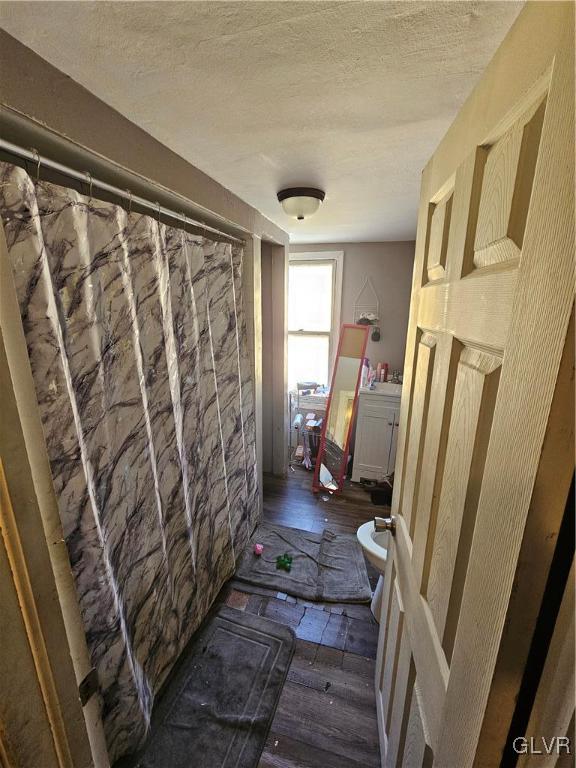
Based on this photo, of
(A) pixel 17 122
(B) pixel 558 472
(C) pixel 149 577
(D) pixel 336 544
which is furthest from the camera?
(D) pixel 336 544

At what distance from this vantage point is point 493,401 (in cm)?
52

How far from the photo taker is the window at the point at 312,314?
3373mm

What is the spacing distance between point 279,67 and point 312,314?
2793mm

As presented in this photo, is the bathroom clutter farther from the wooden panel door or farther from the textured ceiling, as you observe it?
the wooden panel door

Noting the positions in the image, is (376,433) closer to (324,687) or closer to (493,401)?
(324,687)

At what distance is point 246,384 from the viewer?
84.4 inches

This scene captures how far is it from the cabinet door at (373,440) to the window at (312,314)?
2.57 feet

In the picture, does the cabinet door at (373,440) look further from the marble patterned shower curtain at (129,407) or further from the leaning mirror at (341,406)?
the marble patterned shower curtain at (129,407)

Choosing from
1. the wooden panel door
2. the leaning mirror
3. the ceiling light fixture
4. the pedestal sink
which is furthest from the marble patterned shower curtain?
the leaning mirror

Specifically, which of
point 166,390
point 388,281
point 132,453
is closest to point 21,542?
point 132,453

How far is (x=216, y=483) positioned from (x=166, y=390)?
71cm

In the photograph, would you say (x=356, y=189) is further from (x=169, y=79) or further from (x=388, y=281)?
(x=388, y=281)

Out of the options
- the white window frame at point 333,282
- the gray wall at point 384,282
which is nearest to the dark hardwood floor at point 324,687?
the gray wall at point 384,282

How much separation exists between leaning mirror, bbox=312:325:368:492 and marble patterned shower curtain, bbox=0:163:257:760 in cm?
144
